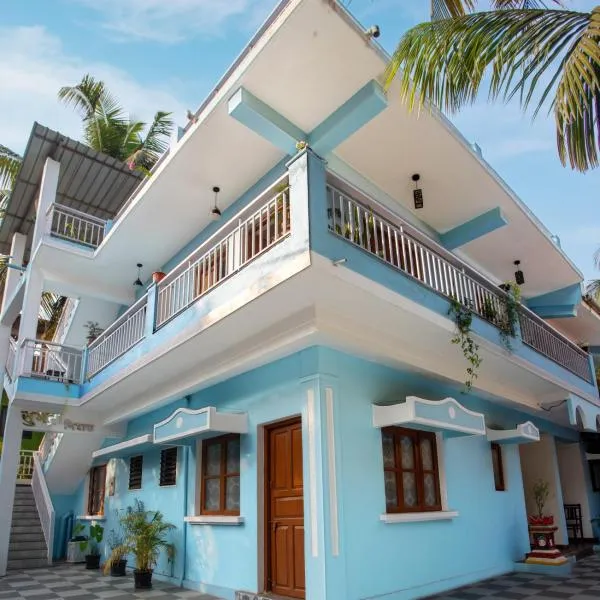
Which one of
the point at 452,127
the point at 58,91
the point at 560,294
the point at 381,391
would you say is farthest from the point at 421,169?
the point at 58,91

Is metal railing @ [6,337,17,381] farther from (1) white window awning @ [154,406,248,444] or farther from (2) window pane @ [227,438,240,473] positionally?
(2) window pane @ [227,438,240,473]

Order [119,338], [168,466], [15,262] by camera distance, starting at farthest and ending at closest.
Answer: [15,262] < [119,338] < [168,466]

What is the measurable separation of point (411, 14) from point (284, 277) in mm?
2774

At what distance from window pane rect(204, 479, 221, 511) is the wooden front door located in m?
1.33

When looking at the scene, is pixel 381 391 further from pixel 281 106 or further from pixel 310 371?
pixel 281 106

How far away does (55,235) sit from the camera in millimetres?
11453

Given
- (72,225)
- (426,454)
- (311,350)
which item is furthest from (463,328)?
(72,225)

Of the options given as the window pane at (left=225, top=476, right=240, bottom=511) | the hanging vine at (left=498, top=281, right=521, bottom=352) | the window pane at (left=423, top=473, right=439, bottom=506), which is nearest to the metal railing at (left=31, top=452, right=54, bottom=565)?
the window pane at (left=225, top=476, right=240, bottom=511)

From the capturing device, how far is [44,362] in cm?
1192

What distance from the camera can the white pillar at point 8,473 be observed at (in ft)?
33.2

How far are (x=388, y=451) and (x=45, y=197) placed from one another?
950cm

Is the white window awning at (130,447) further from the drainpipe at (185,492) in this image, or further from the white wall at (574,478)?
the white wall at (574,478)

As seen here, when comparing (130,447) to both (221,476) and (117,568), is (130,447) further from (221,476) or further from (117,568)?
(221,476)

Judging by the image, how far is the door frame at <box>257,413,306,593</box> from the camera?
689 centimetres
